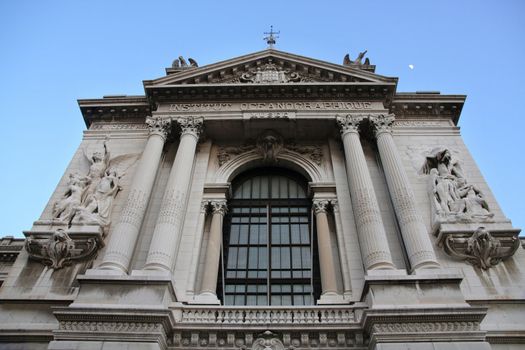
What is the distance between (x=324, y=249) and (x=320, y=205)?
7.46ft

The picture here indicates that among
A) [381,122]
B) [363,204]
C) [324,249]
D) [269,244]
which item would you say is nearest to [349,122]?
[381,122]

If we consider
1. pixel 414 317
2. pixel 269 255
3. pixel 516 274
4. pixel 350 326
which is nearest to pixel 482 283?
pixel 516 274

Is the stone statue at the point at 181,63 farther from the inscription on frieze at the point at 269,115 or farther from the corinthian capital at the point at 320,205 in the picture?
the corinthian capital at the point at 320,205

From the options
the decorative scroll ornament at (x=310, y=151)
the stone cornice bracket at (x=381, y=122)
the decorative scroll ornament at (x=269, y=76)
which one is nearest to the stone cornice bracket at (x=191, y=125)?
the decorative scroll ornament at (x=269, y=76)

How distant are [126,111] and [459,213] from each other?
16825 mm

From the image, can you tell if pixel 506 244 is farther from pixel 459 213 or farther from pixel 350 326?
pixel 350 326

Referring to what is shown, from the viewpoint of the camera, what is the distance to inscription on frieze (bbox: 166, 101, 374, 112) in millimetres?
20406

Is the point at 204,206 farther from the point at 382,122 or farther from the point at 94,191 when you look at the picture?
the point at 382,122

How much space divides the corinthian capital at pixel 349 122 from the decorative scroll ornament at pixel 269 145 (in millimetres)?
3070

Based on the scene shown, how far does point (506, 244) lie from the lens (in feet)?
49.7

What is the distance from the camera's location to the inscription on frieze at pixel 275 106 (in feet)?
66.9

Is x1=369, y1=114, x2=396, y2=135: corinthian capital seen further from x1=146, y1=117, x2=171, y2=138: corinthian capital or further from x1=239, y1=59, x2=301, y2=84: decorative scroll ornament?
x1=146, y1=117, x2=171, y2=138: corinthian capital

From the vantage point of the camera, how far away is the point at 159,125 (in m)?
19.6

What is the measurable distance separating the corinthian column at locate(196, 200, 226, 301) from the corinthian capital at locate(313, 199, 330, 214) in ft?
13.0
